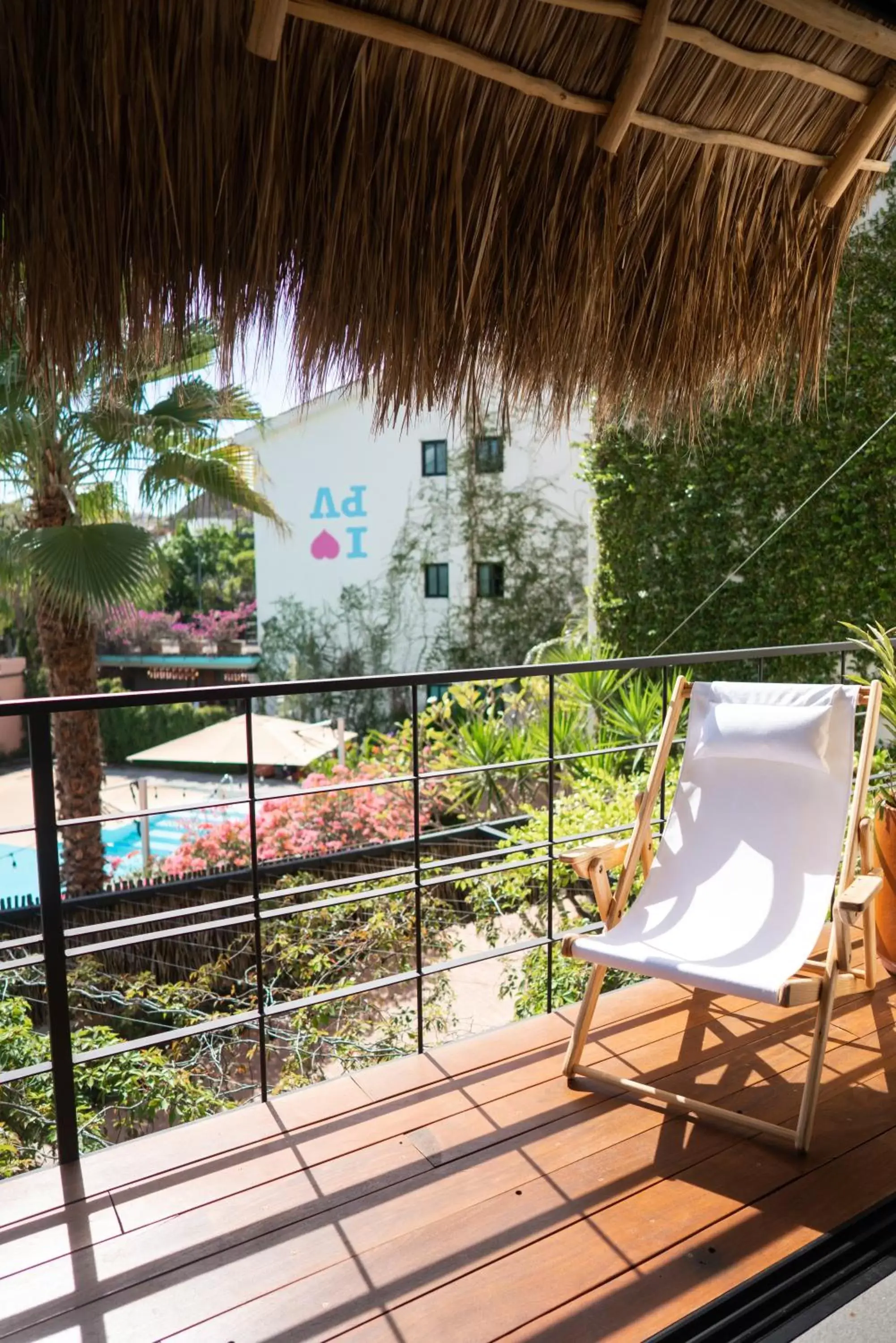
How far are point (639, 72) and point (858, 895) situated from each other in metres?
1.77

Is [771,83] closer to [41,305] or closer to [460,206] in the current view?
[460,206]

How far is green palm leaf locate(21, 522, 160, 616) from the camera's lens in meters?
6.94

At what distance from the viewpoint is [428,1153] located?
7.25 ft

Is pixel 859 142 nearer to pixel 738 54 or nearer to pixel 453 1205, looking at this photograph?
pixel 738 54

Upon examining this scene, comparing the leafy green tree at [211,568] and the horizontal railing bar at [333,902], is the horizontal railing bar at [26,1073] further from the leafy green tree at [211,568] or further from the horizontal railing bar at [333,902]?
the leafy green tree at [211,568]

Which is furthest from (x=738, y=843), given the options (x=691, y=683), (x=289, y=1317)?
(x=289, y=1317)

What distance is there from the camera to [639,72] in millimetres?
1938

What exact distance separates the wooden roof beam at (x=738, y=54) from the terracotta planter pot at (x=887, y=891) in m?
1.97

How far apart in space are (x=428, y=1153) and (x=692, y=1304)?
0.67 m

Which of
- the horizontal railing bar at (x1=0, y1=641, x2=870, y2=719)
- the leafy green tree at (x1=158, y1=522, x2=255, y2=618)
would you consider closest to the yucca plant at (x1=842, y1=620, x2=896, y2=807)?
the horizontal railing bar at (x1=0, y1=641, x2=870, y2=719)

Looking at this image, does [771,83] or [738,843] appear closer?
[771,83]

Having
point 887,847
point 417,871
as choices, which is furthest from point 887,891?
point 417,871

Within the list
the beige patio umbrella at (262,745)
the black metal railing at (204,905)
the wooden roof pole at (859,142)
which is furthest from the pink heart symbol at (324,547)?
the wooden roof pole at (859,142)

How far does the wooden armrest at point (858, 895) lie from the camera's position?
224cm
